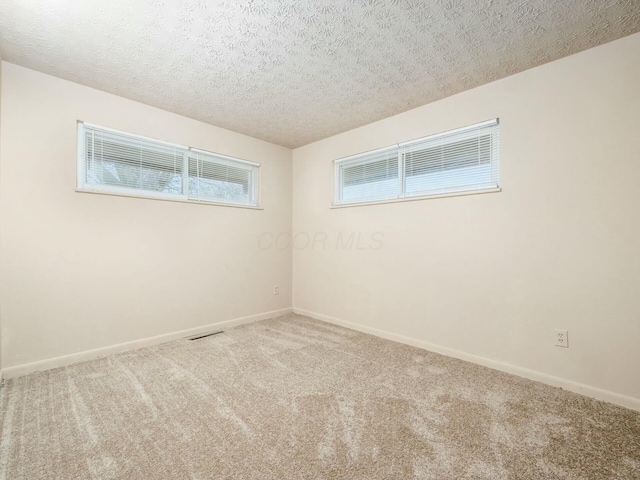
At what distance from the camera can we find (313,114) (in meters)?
3.10

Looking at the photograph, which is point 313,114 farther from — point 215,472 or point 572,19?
point 215,472

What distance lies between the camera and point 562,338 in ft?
6.97

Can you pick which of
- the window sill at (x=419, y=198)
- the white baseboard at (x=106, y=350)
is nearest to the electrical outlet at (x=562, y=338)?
the window sill at (x=419, y=198)

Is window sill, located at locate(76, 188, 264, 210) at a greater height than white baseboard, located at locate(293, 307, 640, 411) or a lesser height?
greater

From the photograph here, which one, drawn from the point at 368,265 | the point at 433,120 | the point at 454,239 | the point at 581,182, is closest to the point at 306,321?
the point at 368,265

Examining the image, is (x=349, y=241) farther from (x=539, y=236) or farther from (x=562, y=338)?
(x=562, y=338)

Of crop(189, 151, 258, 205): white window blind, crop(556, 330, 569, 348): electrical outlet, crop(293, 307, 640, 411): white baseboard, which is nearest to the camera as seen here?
crop(293, 307, 640, 411): white baseboard

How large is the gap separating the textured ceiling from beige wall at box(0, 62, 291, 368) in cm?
29

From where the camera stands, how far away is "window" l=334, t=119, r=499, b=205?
2.56 m

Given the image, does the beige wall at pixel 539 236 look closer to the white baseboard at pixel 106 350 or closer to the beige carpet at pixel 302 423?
the beige carpet at pixel 302 423

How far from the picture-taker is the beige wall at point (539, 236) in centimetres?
191

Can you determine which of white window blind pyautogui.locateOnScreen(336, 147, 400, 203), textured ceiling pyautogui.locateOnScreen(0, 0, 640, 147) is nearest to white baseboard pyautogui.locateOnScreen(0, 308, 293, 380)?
white window blind pyautogui.locateOnScreen(336, 147, 400, 203)

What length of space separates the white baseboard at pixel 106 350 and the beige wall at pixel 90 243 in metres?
0.05

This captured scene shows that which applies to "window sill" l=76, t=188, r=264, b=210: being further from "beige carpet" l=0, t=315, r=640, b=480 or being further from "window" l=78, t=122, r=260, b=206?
"beige carpet" l=0, t=315, r=640, b=480
